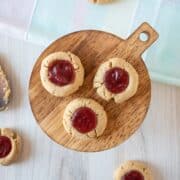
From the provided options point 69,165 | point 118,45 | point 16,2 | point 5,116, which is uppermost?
point 16,2

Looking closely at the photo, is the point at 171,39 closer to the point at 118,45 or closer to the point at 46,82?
the point at 118,45

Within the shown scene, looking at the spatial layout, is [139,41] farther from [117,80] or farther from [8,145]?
[8,145]

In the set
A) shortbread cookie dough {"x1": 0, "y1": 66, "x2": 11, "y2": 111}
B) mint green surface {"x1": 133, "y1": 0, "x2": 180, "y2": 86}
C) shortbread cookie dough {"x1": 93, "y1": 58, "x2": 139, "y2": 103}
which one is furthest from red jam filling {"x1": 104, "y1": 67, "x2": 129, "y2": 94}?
shortbread cookie dough {"x1": 0, "y1": 66, "x2": 11, "y2": 111}

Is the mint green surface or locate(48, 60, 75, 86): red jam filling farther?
the mint green surface

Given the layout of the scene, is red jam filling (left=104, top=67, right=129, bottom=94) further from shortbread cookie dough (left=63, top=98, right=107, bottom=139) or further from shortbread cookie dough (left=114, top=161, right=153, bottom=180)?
shortbread cookie dough (left=114, top=161, right=153, bottom=180)

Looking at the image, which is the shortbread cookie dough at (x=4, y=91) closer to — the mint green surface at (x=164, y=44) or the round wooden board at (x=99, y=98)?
the round wooden board at (x=99, y=98)

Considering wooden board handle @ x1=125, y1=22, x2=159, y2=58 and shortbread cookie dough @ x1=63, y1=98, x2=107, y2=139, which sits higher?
wooden board handle @ x1=125, y1=22, x2=159, y2=58

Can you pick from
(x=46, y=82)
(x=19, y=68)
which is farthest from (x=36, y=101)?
(x=19, y=68)
